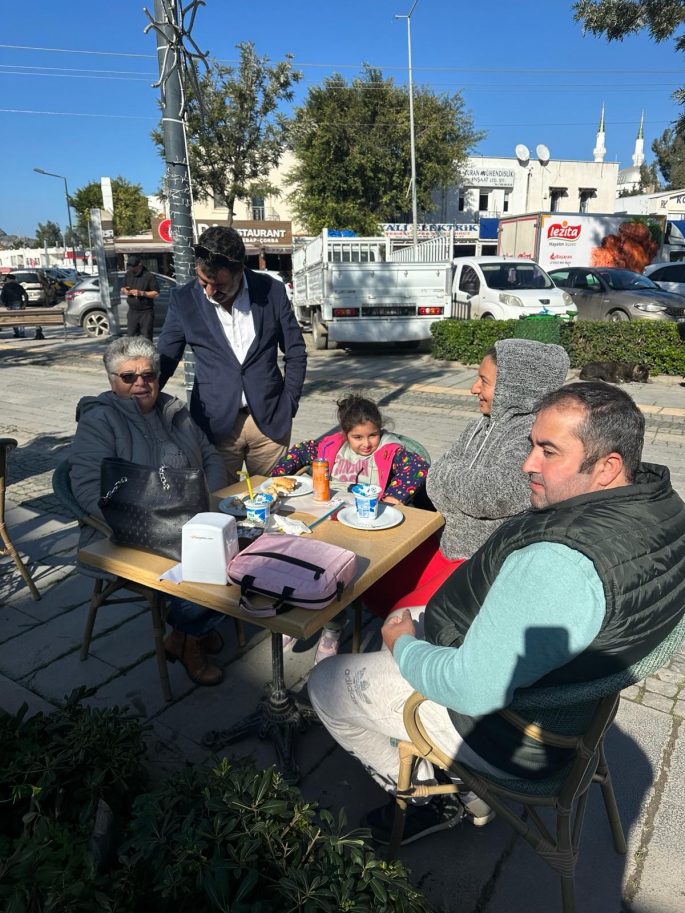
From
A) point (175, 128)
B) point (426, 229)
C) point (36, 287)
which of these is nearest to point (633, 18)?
point (175, 128)

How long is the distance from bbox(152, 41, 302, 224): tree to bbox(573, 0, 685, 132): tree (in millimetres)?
15847

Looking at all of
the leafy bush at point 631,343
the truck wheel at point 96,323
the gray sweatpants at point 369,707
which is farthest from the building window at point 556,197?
the gray sweatpants at point 369,707

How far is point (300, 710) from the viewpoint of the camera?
252cm

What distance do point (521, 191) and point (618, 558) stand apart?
41.9 metres

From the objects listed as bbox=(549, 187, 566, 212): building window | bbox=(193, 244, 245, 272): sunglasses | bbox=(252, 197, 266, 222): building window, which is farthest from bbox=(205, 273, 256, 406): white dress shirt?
bbox=(252, 197, 266, 222): building window

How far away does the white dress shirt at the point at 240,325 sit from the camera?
135 inches

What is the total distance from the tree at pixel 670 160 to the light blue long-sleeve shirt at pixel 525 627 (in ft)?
213

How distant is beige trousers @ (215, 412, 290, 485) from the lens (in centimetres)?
360

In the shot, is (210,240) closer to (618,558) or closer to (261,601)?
(261,601)

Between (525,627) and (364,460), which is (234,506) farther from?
(525,627)

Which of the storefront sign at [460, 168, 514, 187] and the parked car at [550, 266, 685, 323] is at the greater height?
the storefront sign at [460, 168, 514, 187]

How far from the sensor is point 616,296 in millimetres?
12547

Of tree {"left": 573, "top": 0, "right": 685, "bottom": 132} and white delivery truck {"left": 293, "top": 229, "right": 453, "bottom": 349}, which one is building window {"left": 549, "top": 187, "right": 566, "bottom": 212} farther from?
white delivery truck {"left": 293, "top": 229, "right": 453, "bottom": 349}

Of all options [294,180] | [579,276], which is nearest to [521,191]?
[294,180]
